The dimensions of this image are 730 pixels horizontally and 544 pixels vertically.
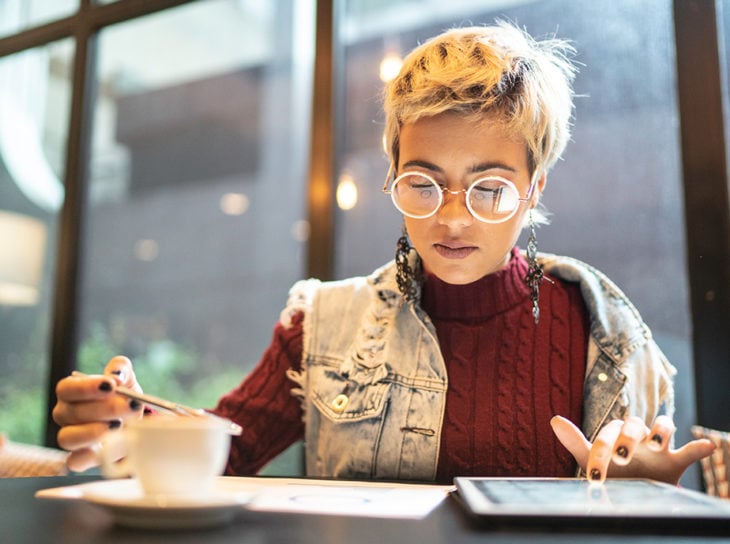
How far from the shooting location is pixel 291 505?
0.69m

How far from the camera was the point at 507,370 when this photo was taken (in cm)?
126

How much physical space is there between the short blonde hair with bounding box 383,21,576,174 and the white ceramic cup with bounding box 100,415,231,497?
74cm

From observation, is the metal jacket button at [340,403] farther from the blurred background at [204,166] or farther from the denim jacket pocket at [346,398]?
the blurred background at [204,166]

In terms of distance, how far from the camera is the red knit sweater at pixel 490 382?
119 centimetres

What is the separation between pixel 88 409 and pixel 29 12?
9.53 feet

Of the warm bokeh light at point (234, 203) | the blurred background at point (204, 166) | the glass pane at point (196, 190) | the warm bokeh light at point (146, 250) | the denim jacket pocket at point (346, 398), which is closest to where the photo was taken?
the denim jacket pocket at point (346, 398)

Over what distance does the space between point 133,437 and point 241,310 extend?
2006mm

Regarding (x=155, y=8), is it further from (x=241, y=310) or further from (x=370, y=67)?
(x=241, y=310)

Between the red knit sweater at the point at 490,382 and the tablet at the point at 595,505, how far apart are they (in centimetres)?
41

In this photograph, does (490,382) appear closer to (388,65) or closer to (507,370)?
(507,370)

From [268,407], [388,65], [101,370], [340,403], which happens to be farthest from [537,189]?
[101,370]

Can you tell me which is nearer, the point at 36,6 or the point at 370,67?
the point at 370,67

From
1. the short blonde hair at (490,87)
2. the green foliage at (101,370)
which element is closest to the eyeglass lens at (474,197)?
the short blonde hair at (490,87)

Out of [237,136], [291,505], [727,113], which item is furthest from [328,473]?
[237,136]
